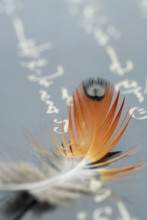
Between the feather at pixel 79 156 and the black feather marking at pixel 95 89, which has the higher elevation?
the black feather marking at pixel 95 89

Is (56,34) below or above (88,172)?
above

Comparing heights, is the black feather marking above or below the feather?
above

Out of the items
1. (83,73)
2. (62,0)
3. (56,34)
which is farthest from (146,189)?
(62,0)

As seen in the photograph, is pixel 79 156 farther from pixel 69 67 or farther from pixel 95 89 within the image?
pixel 69 67

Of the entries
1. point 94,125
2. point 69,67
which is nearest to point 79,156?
point 94,125

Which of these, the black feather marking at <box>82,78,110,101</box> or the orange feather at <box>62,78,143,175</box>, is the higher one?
the black feather marking at <box>82,78,110,101</box>

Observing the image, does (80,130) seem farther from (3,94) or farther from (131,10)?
(131,10)

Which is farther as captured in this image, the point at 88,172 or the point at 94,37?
the point at 94,37

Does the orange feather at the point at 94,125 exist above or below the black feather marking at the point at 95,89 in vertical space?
below
